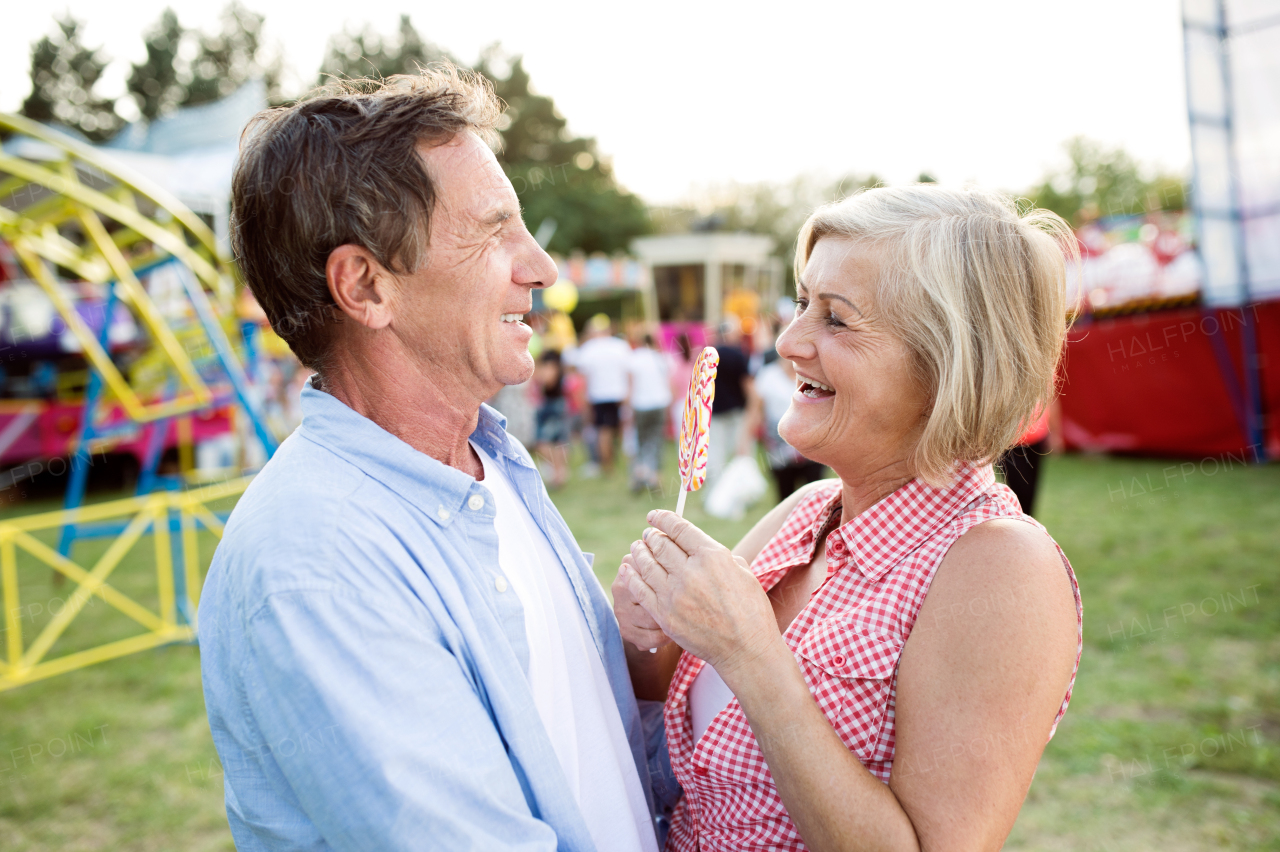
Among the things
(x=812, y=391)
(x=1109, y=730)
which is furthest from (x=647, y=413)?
(x=812, y=391)

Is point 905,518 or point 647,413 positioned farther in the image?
point 647,413

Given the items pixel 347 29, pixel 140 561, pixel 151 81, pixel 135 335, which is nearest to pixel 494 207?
pixel 140 561

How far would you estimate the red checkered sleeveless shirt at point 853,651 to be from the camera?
1.36 meters

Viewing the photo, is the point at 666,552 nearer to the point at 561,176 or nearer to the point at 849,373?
the point at 849,373

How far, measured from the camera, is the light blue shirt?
→ 40.6 inches

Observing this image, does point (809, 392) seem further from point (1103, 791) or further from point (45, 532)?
point (45, 532)

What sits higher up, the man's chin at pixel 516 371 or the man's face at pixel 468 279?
the man's face at pixel 468 279

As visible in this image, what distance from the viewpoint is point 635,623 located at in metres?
1.68

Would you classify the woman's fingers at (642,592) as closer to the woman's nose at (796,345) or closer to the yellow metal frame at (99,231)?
the woman's nose at (796,345)

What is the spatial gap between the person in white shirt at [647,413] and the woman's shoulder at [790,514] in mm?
8052

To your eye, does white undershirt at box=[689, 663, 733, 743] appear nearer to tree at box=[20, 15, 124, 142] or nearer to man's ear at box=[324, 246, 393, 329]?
man's ear at box=[324, 246, 393, 329]

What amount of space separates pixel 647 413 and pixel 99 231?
6.50 metres

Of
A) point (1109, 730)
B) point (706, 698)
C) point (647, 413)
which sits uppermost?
point (706, 698)

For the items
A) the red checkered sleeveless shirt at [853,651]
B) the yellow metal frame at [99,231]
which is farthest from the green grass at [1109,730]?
the red checkered sleeveless shirt at [853,651]
